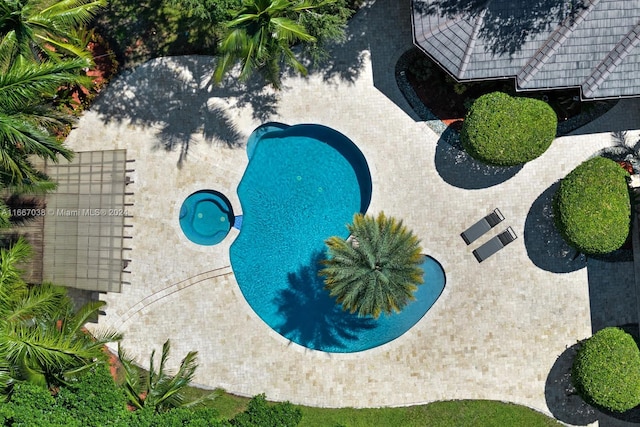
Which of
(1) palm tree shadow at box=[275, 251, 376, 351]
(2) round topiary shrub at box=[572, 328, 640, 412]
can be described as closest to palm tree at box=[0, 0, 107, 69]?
(1) palm tree shadow at box=[275, 251, 376, 351]

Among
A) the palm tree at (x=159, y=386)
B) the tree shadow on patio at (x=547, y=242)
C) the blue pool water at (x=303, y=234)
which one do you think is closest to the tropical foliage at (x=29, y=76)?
the palm tree at (x=159, y=386)

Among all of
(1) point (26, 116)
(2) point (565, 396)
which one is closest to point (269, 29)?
(1) point (26, 116)

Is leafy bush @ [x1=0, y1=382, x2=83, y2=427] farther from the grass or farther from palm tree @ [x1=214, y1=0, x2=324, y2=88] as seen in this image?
palm tree @ [x1=214, y1=0, x2=324, y2=88]

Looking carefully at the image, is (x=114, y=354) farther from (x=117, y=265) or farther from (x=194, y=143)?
(x=194, y=143)

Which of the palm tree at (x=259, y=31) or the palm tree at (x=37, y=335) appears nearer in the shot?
the palm tree at (x=259, y=31)

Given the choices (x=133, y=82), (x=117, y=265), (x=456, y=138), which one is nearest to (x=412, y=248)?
(x=456, y=138)

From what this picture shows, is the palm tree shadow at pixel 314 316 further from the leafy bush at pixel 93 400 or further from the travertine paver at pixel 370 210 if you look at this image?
the leafy bush at pixel 93 400
